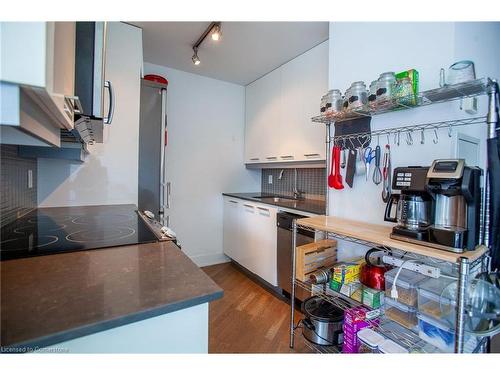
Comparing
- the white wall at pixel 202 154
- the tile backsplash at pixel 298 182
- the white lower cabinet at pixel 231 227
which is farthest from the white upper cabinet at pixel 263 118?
the white lower cabinet at pixel 231 227

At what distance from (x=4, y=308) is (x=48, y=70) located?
1.70ft

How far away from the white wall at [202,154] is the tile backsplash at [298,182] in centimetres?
33

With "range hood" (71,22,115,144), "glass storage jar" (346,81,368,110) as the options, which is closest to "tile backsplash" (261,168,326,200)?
"glass storage jar" (346,81,368,110)

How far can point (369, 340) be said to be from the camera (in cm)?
122

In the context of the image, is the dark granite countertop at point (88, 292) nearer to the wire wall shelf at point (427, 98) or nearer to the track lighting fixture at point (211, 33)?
the wire wall shelf at point (427, 98)

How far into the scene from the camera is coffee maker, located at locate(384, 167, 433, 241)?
1071 millimetres

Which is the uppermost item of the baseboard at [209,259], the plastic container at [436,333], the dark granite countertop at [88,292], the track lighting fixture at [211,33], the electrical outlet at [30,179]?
the track lighting fixture at [211,33]

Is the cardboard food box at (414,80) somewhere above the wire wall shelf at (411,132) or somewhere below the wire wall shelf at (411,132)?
above

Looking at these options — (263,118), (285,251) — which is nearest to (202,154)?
(263,118)

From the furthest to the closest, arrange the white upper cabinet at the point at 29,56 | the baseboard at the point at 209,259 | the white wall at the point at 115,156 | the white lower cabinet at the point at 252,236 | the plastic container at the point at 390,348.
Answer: the baseboard at the point at 209,259 → the white lower cabinet at the point at 252,236 → the white wall at the point at 115,156 → the plastic container at the point at 390,348 → the white upper cabinet at the point at 29,56

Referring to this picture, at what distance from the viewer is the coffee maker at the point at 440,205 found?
95 centimetres

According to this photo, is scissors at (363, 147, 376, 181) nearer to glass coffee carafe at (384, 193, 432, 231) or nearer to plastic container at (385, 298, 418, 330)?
glass coffee carafe at (384, 193, 432, 231)

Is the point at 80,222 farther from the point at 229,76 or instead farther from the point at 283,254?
the point at 229,76

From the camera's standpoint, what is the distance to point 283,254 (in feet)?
7.22
